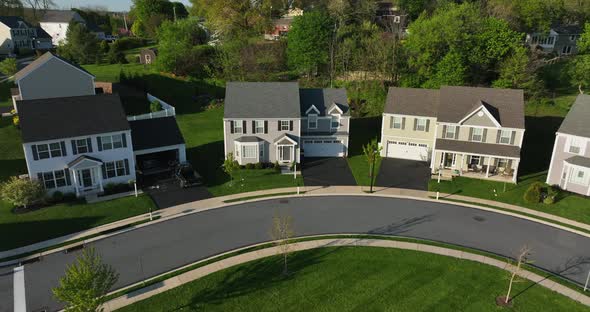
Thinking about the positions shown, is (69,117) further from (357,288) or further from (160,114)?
(357,288)

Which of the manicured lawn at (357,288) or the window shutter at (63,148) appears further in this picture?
the window shutter at (63,148)

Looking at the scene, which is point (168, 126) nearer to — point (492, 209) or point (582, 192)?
point (492, 209)

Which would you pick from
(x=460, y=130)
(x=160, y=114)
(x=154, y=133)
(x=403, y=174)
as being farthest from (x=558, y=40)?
(x=154, y=133)

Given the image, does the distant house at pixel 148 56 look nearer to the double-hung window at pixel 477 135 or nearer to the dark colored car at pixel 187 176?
the dark colored car at pixel 187 176

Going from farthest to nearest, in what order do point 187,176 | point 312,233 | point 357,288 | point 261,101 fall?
point 261,101
point 187,176
point 312,233
point 357,288

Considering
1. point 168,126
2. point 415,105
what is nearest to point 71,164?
point 168,126

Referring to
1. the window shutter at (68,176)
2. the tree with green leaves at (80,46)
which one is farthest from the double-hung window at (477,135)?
the tree with green leaves at (80,46)
